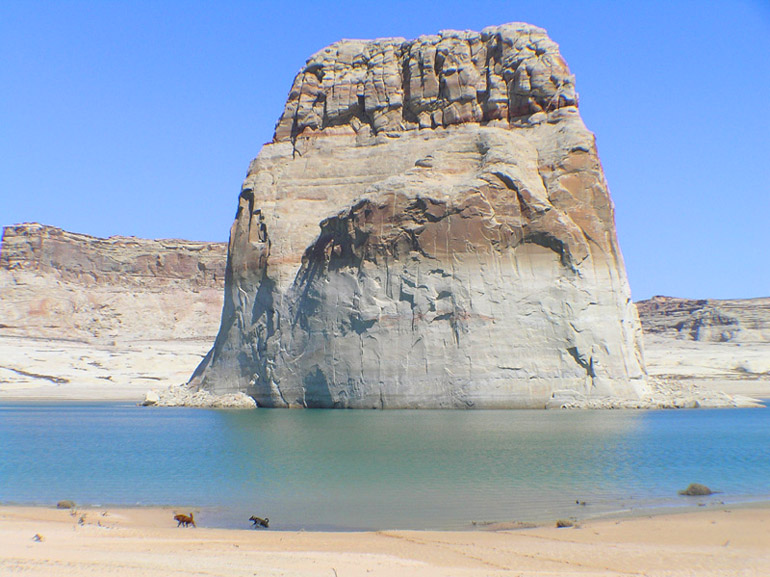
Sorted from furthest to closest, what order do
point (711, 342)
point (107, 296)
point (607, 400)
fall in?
1. point (107, 296)
2. point (711, 342)
3. point (607, 400)

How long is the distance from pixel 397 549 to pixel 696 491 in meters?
6.85

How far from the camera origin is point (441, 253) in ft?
113

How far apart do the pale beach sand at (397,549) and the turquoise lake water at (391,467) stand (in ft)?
3.96

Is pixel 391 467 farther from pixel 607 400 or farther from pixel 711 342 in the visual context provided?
pixel 711 342

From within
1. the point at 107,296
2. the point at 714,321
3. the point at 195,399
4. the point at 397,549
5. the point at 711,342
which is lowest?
the point at 195,399

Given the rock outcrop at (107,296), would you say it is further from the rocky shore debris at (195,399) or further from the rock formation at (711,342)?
the rock formation at (711,342)

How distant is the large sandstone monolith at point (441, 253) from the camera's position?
3378 cm

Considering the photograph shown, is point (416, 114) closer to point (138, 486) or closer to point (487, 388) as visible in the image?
point (487, 388)

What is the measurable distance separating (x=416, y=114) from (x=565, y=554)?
3442cm

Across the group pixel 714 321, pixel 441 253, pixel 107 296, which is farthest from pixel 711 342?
pixel 107 296

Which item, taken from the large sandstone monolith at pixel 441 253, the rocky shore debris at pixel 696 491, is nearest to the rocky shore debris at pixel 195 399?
the large sandstone monolith at pixel 441 253

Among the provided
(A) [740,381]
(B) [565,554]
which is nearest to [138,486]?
(B) [565,554]

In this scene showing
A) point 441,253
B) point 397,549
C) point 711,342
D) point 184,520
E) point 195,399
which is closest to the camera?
point 397,549

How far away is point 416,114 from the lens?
41.5 metres
